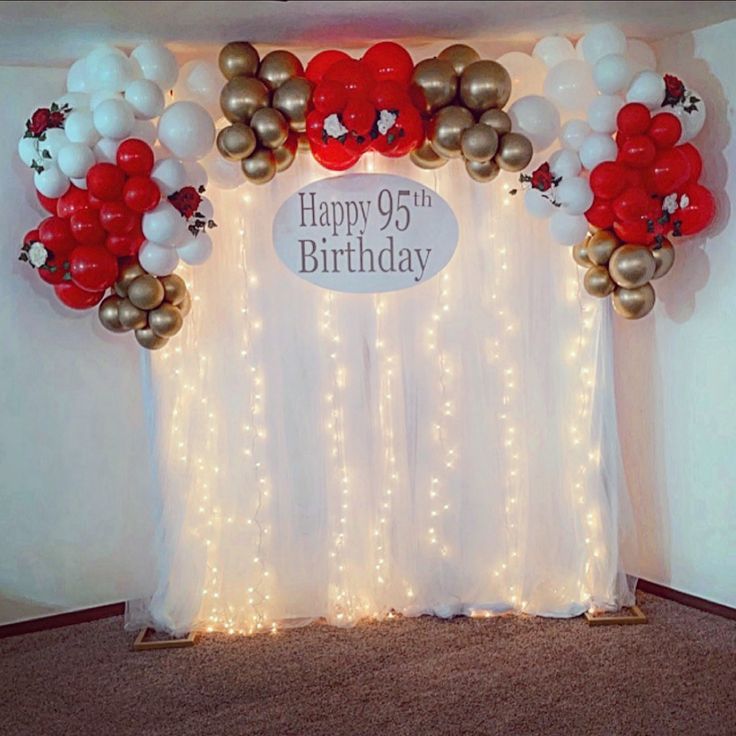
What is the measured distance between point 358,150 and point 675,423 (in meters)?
1.71

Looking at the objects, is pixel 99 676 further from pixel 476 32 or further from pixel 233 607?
pixel 476 32

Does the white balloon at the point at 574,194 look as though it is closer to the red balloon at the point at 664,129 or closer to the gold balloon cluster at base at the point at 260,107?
the red balloon at the point at 664,129

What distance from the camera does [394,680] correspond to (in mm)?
2883

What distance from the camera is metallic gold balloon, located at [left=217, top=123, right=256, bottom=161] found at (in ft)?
9.18

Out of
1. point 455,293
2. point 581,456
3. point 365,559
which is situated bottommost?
point 365,559

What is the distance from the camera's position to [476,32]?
3004mm

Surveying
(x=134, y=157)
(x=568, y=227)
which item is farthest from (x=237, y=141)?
(x=568, y=227)

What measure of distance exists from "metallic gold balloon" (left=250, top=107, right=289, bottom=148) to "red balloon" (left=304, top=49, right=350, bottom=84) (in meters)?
0.20

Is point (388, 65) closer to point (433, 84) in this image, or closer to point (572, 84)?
point (433, 84)

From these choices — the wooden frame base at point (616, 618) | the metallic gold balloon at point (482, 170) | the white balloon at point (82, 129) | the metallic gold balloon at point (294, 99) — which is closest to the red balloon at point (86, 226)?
the white balloon at point (82, 129)

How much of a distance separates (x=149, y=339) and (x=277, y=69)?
1.05 meters

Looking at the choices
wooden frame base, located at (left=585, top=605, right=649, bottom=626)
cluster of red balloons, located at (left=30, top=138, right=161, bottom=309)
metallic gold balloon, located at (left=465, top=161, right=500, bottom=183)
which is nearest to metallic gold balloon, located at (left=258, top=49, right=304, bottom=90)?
cluster of red balloons, located at (left=30, top=138, right=161, bottom=309)

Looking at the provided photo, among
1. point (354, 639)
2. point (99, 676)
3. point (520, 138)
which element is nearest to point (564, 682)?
point (354, 639)

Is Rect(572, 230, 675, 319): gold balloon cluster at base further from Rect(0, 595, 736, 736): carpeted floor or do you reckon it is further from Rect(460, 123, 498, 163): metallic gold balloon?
Rect(0, 595, 736, 736): carpeted floor
